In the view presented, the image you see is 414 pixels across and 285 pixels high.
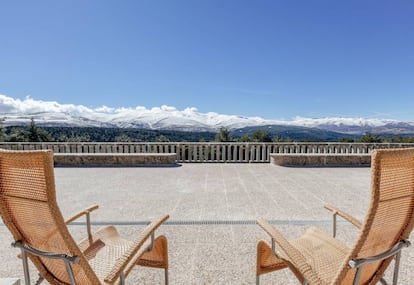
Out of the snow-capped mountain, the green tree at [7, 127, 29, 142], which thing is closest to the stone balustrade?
the snow-capped mountain

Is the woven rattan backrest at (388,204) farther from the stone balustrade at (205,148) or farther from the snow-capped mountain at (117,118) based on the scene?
the snow-capped mountain at (117,118)

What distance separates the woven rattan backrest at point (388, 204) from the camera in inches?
34.8

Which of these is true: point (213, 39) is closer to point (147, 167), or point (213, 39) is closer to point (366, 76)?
point (147, 167)

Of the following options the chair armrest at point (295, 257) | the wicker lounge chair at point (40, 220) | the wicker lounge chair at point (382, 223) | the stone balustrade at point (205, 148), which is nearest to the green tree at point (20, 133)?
the stone balustrade at point (205, 148)

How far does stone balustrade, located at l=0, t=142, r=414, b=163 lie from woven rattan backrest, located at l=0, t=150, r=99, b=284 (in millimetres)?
6618

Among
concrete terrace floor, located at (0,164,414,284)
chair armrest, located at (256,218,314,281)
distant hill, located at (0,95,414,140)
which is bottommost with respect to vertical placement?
concrete terrace floor, located at (0,164,414,284)

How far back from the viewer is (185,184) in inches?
198

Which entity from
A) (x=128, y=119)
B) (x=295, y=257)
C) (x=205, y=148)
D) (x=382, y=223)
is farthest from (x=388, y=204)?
(x=128, y=119)

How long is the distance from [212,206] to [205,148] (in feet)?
14.8

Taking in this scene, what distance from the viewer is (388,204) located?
945 millimetres

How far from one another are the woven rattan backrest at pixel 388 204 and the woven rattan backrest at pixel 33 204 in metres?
1.34

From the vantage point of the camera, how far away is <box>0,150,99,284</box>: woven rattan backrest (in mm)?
883

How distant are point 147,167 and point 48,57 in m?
9.76

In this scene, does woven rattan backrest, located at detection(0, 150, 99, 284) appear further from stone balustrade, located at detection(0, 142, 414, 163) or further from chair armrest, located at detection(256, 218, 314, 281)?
stone balustrade, located at detection(0, 142, 414, 163)
